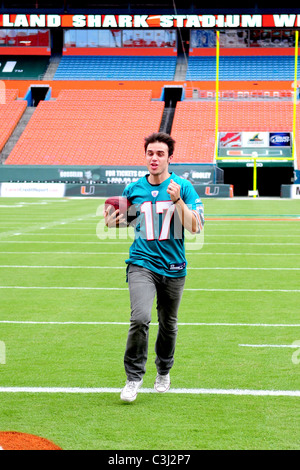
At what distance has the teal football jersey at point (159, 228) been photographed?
4.86m

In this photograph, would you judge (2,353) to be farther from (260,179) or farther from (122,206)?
(260,179)

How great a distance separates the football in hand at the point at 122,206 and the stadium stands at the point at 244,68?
4683cm

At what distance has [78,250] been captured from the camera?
14.3 meters

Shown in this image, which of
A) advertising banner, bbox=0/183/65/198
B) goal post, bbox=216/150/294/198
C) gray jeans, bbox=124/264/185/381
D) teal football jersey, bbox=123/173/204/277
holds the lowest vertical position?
advertising banner, bbox=0/183/65/198

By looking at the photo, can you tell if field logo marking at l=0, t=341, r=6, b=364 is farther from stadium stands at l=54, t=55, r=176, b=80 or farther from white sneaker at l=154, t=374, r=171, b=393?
stadium stands at l=54, t=55, r=176, b=80

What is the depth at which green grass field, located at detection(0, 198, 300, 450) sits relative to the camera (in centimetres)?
418

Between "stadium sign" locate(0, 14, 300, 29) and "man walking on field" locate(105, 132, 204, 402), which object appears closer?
"man walking on field" locate(105, 132, 204, 402)

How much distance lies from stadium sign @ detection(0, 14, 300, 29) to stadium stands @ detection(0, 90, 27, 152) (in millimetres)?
5455

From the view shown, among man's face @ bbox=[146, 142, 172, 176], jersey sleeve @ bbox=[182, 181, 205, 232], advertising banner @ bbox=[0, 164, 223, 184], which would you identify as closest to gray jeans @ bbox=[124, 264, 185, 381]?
jersey sleeve @ bbox=[182, 181, 205, 232]

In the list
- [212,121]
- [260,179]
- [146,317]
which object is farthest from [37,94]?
[146,317]

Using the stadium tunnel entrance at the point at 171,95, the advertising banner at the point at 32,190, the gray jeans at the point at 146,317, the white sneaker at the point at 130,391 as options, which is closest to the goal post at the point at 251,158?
the advertising banner at the point at 32,190

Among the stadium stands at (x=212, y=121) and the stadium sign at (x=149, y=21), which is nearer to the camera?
the stadium stands at (x=212, y=121)

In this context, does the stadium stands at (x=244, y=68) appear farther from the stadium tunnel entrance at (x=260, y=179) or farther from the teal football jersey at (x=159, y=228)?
the teal football jersey at (x=159, y=228)

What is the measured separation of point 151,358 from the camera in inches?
239
